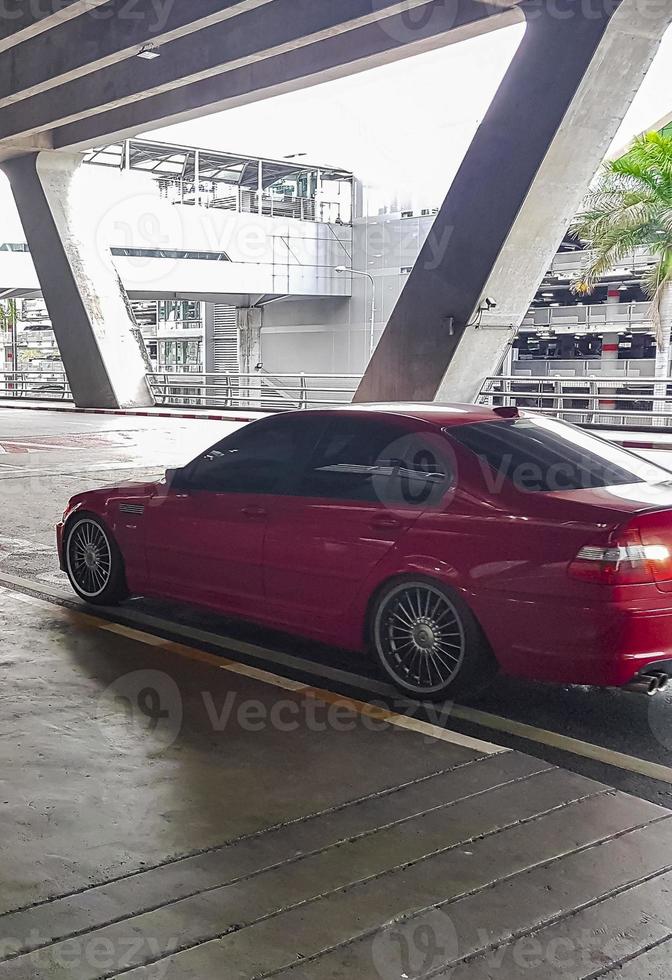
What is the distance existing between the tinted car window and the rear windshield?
0.73 ft

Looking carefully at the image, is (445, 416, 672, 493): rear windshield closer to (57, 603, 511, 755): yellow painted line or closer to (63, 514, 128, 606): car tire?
(57, 603, 511, 755): yellow painted line

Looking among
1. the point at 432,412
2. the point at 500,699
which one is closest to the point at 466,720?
the point at 500,699

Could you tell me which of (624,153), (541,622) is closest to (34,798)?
(541,622)

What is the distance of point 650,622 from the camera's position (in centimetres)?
484

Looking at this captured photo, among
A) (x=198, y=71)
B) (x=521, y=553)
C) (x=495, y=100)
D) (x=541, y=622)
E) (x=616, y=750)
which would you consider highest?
(x=198, y=71)

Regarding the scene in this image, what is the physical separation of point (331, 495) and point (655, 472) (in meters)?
1.80

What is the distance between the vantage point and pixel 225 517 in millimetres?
6359

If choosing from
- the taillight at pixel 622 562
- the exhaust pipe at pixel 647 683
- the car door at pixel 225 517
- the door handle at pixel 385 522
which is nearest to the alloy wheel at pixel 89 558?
the car door at pixel 225 517

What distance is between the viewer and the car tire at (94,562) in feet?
23.4

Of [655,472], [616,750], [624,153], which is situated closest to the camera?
[616,750]

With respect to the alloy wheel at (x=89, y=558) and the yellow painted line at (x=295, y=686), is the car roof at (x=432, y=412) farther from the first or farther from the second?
the alloy wheel at (x=89, y=558)

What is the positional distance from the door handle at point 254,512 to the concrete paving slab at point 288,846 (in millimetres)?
1154

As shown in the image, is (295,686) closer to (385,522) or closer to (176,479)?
(385,522)

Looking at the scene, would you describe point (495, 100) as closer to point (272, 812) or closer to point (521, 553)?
point (521, 553)
